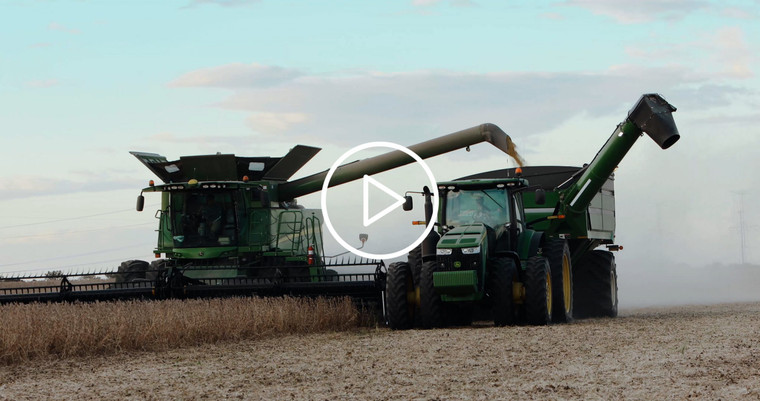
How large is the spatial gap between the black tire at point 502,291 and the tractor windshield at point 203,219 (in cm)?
558

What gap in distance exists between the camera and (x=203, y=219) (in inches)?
706

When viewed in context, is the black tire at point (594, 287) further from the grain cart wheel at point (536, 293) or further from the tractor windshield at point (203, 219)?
the tractor windshield at point (203, 219)

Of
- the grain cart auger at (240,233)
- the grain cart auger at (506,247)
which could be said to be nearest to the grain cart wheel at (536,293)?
the grain cart auger at (506,247)

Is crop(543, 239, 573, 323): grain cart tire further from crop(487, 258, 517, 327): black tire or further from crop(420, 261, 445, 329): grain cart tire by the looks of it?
crop(420, 261, 445, 329): grain cart tire

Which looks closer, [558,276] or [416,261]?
[416,261]

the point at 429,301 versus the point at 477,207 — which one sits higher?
the point at 477,207

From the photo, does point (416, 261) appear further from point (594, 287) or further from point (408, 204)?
point (594, 287)

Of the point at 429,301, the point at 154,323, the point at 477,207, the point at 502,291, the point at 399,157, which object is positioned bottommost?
the point at 154,323

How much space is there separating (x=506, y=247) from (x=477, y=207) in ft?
2.35

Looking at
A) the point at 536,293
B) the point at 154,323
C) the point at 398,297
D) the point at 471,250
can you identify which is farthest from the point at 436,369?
the point at 154,323

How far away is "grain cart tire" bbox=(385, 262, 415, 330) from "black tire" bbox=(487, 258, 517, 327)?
121 centimetres

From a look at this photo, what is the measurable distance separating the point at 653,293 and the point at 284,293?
2322cm

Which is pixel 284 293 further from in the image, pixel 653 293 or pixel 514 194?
pixel 653 293

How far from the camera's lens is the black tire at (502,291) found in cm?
1403
